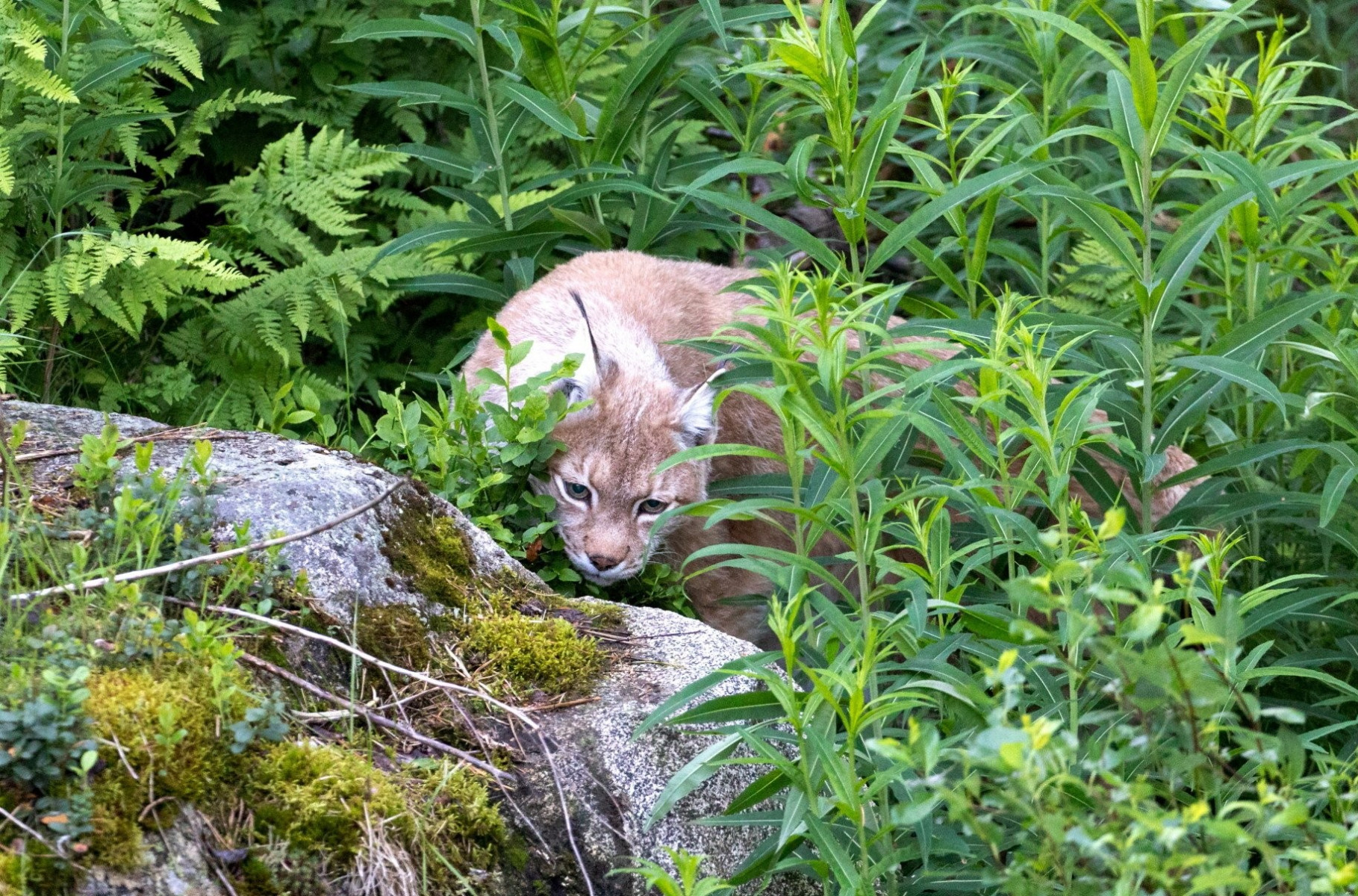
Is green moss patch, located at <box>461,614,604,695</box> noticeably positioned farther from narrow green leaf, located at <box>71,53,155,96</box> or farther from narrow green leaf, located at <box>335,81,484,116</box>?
narrow green leaf, located at <box>71,53,155,96</box>

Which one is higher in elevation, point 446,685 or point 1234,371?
point 1234,371

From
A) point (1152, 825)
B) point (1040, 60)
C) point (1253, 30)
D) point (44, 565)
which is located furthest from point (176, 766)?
point (1253, 30)

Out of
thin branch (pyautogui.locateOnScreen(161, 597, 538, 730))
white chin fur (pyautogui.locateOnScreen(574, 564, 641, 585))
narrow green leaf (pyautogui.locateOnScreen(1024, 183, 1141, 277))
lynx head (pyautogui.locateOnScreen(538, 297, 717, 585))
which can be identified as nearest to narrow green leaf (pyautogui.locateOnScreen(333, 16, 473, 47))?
lynx head (pyautogui.locateOnScreen(538, 297, 717, 585))

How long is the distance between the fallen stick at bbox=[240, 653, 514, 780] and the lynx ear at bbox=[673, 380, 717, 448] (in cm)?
189

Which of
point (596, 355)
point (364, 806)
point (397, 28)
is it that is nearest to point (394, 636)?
point (364, 806)

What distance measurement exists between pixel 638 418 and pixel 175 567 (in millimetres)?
2252

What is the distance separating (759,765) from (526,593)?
881 mm

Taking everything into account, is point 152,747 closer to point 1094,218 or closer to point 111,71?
point 1094,218

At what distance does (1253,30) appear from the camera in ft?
30.1

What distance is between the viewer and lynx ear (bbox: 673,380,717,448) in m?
4.71

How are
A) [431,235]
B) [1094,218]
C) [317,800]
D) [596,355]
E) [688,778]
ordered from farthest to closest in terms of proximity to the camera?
[431,235], [596,355], [1094,218], [688,778], [317,800]

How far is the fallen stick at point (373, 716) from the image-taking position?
9.74 ft

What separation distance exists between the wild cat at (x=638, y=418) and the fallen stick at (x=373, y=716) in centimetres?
141

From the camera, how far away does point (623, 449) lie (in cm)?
479
